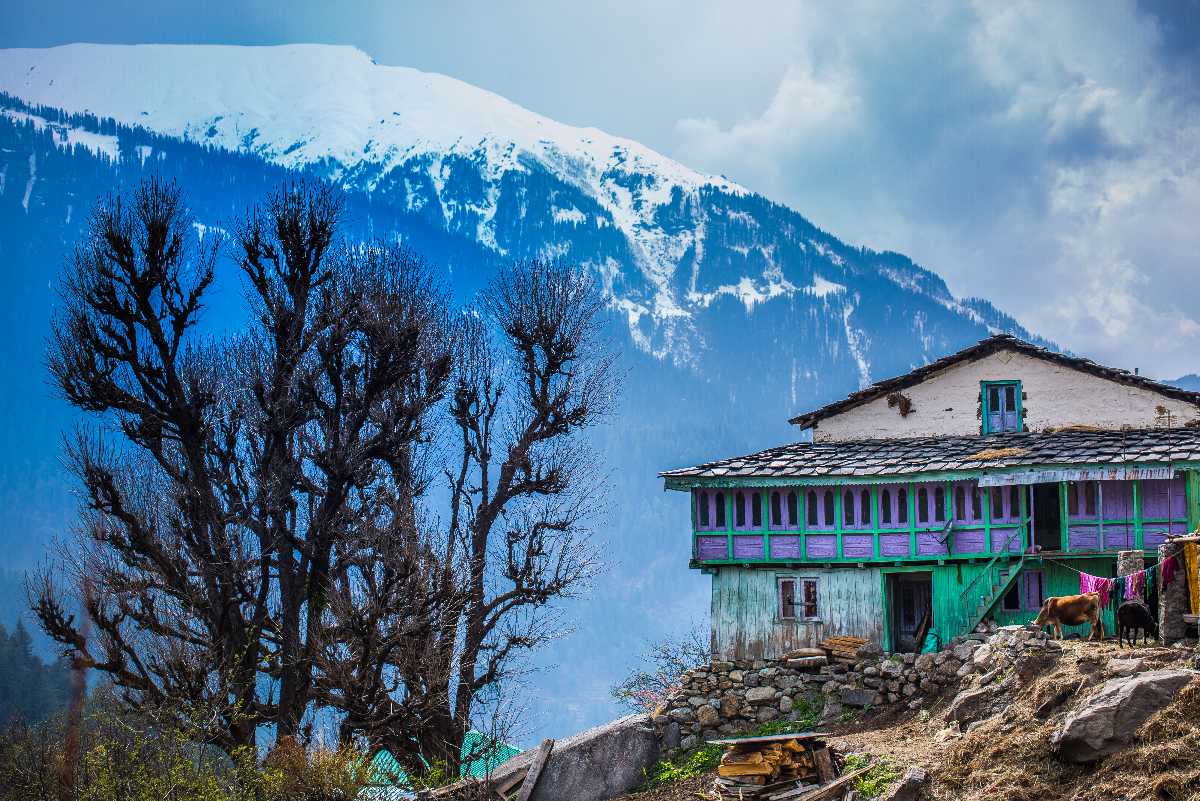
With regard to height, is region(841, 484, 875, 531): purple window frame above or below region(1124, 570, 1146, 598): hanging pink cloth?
above

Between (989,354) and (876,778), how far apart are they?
17.8 metres

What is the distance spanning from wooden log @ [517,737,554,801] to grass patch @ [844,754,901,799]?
6.56m

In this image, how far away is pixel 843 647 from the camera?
29.5m

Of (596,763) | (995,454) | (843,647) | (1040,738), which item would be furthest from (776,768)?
(995,454)

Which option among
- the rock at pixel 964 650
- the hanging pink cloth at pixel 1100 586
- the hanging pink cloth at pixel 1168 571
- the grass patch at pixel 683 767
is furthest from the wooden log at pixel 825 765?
the hanging pink cloth at pixel 1100 586

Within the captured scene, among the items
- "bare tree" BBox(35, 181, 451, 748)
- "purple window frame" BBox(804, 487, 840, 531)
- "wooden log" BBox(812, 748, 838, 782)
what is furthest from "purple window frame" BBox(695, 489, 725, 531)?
"wooden log" BBox(812, 748, 838, 782)

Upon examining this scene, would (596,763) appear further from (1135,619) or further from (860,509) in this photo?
(1135,619)

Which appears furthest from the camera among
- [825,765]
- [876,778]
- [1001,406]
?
[1001,406]

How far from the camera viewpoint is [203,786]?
21266mm

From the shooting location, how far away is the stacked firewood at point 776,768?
861 inches

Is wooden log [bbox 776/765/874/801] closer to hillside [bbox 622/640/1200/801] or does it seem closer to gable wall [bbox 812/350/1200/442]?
hillside [bbox 622/640/1200/801]

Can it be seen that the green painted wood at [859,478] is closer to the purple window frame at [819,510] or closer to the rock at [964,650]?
the purple window frame at [819,510]

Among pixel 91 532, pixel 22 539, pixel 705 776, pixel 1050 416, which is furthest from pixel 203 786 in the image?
pixel 22 539

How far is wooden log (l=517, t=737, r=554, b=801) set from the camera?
25.1 meters
